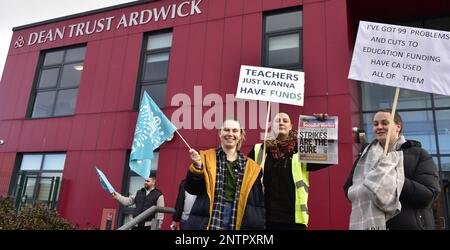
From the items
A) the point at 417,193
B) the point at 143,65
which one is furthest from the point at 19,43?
the point at 417,193

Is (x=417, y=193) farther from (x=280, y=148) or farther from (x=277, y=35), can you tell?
(x=277, y=35)

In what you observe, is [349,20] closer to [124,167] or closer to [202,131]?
[202,131]

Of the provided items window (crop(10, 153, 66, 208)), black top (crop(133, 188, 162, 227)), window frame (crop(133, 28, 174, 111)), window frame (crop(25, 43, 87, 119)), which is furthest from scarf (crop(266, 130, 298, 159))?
window frame (crop(25, 43, 87, 119))

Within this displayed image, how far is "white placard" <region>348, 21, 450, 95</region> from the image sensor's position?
3494mm

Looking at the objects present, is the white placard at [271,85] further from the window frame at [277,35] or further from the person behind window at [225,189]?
the window frame at [277,35]

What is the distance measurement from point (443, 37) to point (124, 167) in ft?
26.3

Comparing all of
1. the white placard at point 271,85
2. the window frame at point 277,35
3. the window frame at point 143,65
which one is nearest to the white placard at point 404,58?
the white placard at point 271,85

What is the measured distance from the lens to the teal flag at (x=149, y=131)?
19.7 ft

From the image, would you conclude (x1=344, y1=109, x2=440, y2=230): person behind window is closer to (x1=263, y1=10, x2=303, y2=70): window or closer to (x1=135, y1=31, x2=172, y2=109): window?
(x1=263, y1=10, x2=303, y2=70): window

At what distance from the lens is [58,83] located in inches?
467

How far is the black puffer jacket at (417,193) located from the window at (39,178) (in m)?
9.78

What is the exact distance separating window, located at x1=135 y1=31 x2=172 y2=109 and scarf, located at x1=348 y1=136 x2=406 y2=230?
753 centimetres

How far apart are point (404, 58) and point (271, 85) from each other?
1.70m
